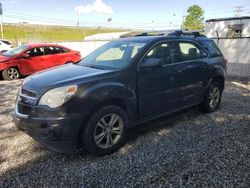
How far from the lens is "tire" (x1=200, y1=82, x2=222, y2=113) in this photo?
5.53m

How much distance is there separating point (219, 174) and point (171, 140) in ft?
3.74

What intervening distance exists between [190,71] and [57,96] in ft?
8.82

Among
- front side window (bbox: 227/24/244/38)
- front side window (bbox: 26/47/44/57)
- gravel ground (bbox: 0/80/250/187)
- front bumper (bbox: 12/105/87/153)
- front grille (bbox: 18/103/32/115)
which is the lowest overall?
gravel ground (bbox: 0/80/250/187)

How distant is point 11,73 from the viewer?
10.3 m

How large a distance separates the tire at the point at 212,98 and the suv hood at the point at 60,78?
2688 mm

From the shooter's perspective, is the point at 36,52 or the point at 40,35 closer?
the point at 36,52

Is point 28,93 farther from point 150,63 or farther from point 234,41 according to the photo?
point 234,41

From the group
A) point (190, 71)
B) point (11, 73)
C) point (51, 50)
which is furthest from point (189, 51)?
point (11, 73)

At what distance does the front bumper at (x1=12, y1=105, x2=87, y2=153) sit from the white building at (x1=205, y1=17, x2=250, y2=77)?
28.2ft

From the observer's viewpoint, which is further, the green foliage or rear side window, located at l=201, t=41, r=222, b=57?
the green foliage

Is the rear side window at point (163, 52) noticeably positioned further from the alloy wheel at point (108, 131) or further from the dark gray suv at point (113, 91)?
the alloy wheel at point (108, 131)

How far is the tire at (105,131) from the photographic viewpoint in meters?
3.51

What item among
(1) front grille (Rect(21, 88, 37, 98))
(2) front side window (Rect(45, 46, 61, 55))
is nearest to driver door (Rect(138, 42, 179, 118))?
(1) front grille (Rect(21, 88, 37, 98))

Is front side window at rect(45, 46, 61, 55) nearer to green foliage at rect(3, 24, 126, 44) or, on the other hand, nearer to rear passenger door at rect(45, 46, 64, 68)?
rear passenger door at rect(45, 46, 64, 68)
